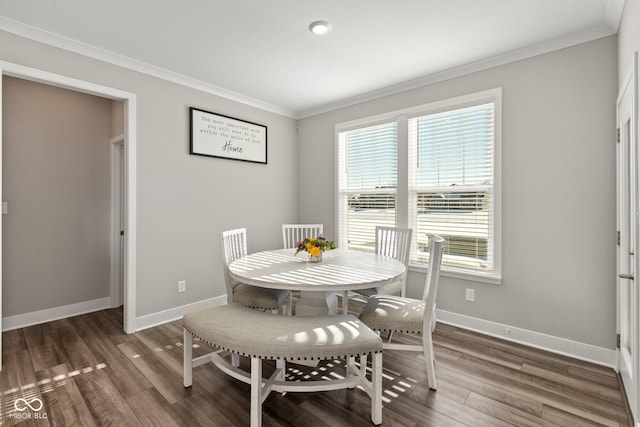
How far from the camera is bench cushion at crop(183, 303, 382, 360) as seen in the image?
160 centimetres

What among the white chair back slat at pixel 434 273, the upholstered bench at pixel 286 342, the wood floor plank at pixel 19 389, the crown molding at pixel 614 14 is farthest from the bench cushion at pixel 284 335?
the crown molding at pixel 614 14

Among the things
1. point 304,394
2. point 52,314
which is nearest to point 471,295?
point 304,394

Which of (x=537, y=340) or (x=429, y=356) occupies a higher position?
(x=429, y=356)

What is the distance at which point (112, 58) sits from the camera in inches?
112

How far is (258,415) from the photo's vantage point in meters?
1.61

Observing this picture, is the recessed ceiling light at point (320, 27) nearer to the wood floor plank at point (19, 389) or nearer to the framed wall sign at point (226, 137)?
the framed wall sign at point (226, 137)

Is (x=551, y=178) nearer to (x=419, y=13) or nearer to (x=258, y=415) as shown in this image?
(x=419, y=13)

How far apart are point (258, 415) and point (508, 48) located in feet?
10.8

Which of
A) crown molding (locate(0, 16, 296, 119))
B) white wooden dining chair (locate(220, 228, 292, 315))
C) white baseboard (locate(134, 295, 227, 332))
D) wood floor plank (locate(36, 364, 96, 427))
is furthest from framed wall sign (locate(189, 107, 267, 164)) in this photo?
wood floor plank (locate(36, 364, 96, 427))

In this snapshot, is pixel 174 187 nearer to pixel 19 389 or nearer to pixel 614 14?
pixel 19 389

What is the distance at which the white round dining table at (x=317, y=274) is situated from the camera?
190 centimetres

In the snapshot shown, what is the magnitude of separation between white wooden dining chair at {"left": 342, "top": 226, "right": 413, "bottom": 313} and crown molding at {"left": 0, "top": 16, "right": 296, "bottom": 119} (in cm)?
235

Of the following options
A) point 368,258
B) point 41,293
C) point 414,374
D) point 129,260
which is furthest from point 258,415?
point 41,293

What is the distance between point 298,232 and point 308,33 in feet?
7.17
